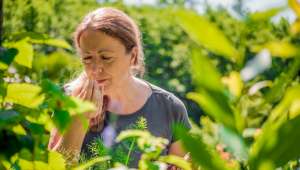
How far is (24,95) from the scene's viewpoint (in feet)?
2.85

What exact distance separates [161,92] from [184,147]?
384 centimetres

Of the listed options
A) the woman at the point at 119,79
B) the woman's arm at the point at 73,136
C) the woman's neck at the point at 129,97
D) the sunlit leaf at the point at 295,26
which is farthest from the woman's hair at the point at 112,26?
the sunlit leaf at the point at 295,26

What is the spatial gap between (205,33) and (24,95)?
12.0 inches

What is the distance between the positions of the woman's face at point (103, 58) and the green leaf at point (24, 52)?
104 inches

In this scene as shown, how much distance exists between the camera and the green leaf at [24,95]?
85 centimetres

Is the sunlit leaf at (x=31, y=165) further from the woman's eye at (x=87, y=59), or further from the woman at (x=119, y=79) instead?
the woman's eye at (x=87, y=59)

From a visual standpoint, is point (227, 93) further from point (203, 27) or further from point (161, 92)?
point (161, 92)

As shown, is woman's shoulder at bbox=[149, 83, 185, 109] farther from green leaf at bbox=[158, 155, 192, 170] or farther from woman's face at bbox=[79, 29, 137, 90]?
green leaf at bbox=[158, 155, 192, 170]

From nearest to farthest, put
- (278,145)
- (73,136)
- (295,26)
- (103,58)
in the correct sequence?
(278,145) < (295,26) < (73,136) < (103,58)

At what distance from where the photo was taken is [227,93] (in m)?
0.70

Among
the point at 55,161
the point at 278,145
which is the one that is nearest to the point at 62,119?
the point at 55,161

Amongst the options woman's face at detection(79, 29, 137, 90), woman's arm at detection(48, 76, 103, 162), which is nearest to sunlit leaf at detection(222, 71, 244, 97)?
woman's arm at detection(48, 76, 103, 162)

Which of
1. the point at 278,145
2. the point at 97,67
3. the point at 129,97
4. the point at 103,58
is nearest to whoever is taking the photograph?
the point at 278,145

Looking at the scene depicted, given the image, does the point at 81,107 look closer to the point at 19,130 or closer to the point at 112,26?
the point at 19,130
